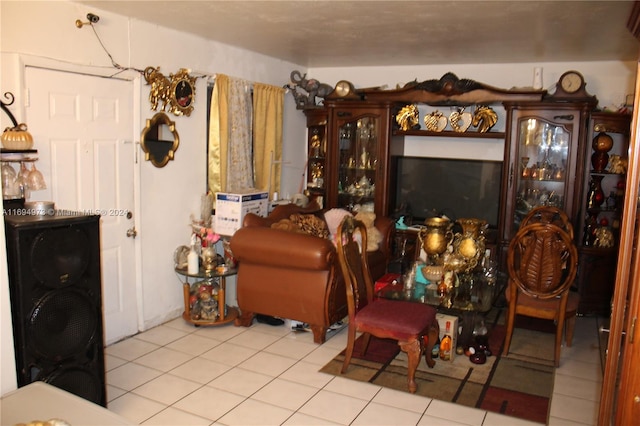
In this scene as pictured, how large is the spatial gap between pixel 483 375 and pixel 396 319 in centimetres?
83

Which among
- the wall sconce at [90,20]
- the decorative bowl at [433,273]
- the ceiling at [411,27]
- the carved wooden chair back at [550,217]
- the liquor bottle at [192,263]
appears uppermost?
the ceiling at [411,27]

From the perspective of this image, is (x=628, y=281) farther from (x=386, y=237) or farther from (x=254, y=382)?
(x=386, y=237)

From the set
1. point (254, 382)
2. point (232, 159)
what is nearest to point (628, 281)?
point (254, 382)

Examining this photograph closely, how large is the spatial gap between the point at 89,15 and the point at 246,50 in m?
1.84

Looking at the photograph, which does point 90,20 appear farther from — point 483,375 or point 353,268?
point 483,375

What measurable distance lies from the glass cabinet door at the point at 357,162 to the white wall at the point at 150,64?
1035 millimetres

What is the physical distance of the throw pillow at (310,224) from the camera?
15.8 ft

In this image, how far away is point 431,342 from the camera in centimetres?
374

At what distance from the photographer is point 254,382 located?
3.55 m

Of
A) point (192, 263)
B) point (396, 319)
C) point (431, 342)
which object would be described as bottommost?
point (431, 342)

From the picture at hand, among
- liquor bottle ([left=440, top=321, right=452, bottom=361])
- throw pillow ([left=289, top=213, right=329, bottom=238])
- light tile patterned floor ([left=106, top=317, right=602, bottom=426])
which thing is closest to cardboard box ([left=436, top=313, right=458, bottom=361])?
liquor bottle ([left=440, top=321, right=452, bottom=361])

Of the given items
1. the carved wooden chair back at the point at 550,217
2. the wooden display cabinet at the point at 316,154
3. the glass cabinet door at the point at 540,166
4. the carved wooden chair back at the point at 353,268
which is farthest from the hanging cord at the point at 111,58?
the glass cabinet door at the point at 540,166

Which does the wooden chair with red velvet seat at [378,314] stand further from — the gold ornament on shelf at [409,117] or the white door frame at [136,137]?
the gold ornament on shelf at [409,117]

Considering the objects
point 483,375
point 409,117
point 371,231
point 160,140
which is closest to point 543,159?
point 409,117
